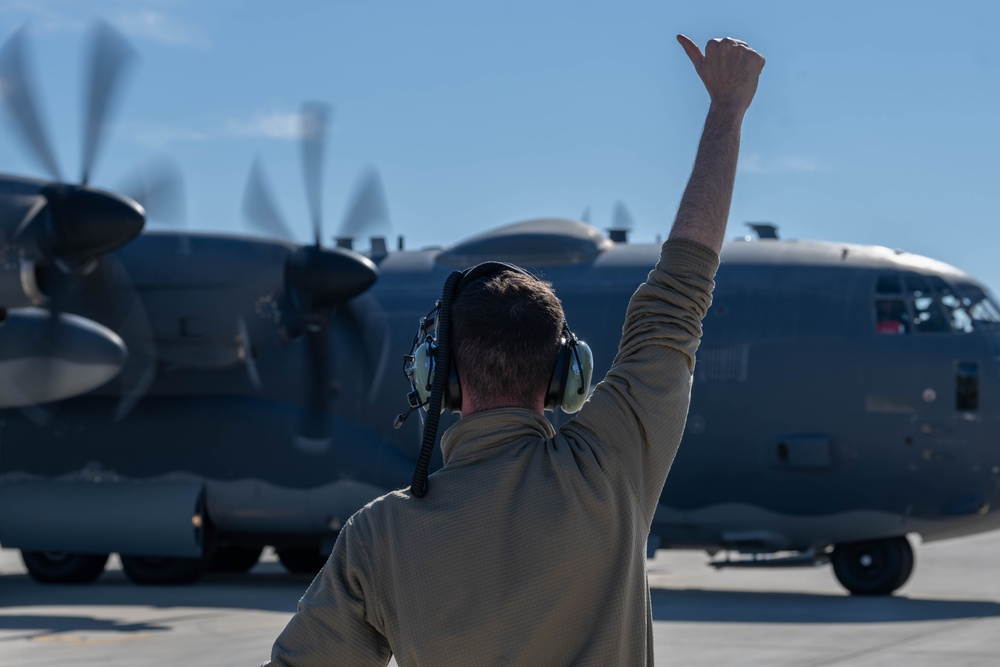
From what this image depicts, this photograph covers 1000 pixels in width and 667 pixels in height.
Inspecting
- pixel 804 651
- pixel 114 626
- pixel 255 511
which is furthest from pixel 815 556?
pixel 114 626

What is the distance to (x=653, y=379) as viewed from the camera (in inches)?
91.0

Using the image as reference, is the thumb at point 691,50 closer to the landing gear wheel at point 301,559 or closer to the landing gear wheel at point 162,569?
the landing gear wheel at point 162,569

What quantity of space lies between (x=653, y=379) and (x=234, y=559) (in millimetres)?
18552

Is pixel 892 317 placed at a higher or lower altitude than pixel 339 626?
lower

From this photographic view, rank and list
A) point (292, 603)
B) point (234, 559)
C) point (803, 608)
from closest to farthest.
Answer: point (803, 608)
point (292, 603)
point (234, 559)

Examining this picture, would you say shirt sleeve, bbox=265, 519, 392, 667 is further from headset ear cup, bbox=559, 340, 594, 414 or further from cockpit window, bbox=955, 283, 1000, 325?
cockpit window, bbox=955, 283, 1000, 325

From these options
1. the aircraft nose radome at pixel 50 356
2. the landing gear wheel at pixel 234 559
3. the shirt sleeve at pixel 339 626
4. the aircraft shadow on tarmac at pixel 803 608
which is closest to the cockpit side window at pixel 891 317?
the aircraft shadow on tarmac at pixel 803 608

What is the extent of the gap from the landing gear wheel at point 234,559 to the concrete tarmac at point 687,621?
0.43 m

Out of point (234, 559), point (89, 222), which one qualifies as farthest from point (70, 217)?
point (234, 559)

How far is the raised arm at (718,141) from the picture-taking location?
2432 mm

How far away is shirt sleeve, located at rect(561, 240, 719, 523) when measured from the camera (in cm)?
226

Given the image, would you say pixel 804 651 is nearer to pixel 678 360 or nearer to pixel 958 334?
pixel 958 334

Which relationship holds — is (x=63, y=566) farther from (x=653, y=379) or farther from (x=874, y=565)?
(x=653, y=379)

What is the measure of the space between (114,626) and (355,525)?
36.8 ft
